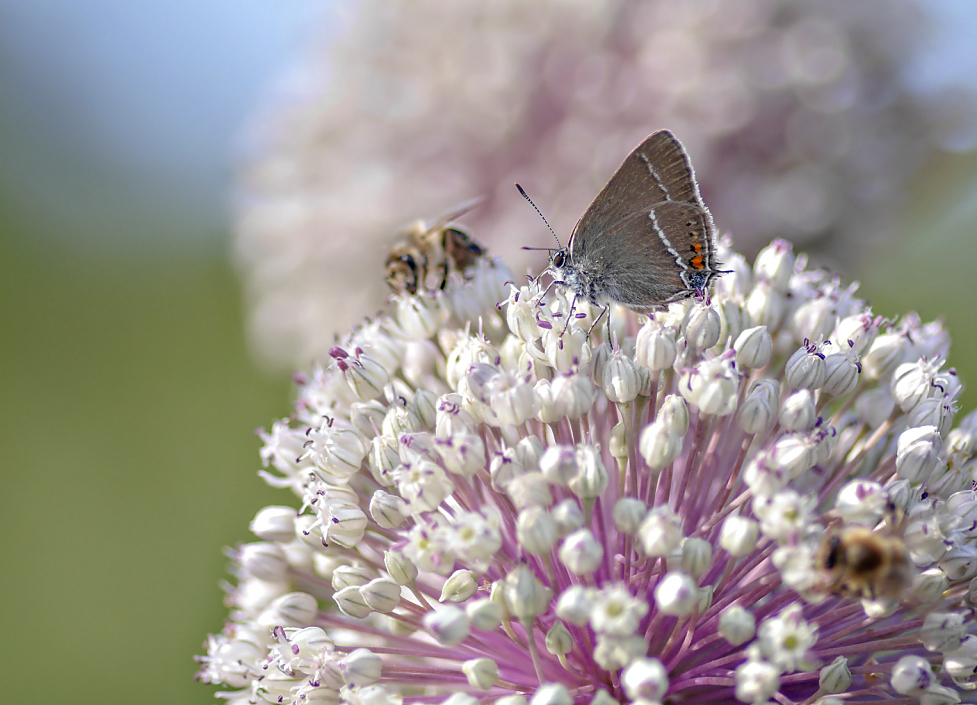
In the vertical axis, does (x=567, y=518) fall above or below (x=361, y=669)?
above

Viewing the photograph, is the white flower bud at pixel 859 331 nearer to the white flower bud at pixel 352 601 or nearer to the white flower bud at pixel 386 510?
the white flower bud at pixel 386 510

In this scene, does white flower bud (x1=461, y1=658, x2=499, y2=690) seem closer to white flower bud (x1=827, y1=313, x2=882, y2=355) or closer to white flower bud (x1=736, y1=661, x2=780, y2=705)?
white flower bud (x1=736, y1=661, x2=780, y2=705)

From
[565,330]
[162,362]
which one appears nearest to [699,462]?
[565,330]

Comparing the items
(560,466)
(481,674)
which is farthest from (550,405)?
(481,674)

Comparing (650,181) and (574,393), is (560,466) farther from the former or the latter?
(650,181)

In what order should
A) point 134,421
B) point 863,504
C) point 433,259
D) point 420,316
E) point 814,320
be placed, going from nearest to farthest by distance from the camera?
point 863,504 → point 814,320 → point 420,316 → point 433,259 → point 134,421

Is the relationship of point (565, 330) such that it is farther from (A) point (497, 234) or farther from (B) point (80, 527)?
(B) point (80, 527)

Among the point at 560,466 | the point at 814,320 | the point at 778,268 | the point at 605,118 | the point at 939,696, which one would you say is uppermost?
the point at 605,118

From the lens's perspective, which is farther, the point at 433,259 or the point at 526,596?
the point at 433,259
